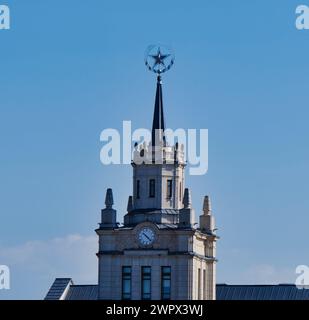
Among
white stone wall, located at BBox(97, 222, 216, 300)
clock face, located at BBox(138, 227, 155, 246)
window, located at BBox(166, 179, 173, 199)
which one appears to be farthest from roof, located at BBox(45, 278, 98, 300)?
window, located at BBox(166, 179, 173, 199)

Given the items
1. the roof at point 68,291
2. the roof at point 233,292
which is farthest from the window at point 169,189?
the roof at point 68,291

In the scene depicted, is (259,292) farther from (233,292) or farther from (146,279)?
(146,279)

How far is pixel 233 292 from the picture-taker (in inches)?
6629

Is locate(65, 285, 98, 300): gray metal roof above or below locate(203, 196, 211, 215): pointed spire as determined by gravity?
below

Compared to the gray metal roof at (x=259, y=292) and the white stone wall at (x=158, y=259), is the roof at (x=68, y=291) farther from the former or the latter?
the white stone wall at (x=158, y=259)

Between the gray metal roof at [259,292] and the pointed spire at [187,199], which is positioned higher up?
the pointed spire at [187,199]

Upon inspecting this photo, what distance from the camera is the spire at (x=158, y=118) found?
505ft

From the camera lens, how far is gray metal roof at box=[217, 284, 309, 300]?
165875 millimetres

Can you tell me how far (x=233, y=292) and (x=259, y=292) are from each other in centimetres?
215

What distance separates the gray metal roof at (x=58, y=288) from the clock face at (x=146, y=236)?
1811cm

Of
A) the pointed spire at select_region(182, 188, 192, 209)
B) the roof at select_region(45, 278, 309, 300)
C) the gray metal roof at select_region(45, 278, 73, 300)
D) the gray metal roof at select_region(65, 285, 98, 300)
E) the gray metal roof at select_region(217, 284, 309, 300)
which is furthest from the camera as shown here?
the gray metal roof at select_region(45, 278, 73, 300)

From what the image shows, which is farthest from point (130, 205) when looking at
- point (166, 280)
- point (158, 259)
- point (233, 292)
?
point (233, 292)

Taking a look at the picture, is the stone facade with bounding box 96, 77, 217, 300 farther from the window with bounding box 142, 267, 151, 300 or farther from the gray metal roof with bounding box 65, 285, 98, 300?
the gray metal roof with bounding box 65, 285, 98, 300
